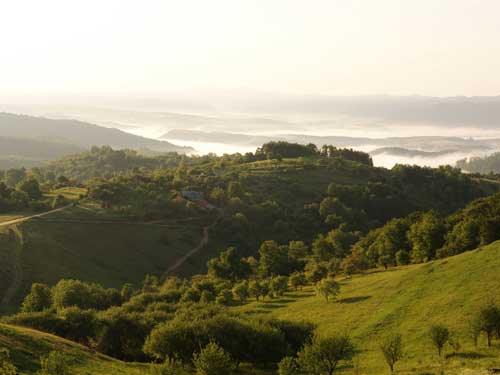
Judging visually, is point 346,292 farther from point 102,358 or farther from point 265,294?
point 102,358

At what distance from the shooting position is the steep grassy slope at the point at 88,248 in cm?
8656

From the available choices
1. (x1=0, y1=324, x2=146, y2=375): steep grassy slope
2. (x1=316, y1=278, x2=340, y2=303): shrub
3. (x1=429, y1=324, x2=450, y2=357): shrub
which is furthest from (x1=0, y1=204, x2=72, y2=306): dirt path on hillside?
(x1=429, y1=324, x2=450, y2=357): shrub

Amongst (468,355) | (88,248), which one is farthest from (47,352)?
(88,248)

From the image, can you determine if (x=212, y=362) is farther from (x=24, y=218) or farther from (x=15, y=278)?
(x=24, y=218)

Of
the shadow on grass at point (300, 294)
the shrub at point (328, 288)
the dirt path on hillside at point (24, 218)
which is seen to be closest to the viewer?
the shrub at point (328, 288)

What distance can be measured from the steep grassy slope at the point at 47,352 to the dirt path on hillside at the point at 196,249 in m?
59.6

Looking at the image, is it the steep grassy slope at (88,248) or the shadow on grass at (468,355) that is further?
the steep grassy slope at (88,248)

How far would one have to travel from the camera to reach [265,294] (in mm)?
66562

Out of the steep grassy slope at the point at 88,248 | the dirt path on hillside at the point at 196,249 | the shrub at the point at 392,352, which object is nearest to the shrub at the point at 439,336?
the shrub at the point at 392,352

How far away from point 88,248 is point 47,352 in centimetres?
6789

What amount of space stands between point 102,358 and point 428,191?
16685 centimetres

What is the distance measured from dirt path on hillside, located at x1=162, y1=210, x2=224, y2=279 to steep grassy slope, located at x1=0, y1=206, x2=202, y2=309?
3.65ft

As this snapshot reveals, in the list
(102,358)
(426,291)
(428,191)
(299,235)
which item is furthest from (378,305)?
(428,191)

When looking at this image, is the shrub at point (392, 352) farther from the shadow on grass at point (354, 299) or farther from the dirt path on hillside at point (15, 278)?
the dirt path on hillside at point (15, 278)
